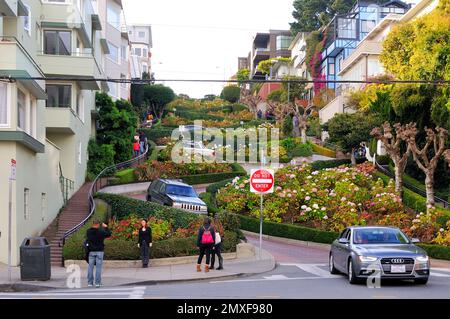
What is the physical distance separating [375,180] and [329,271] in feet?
62.7

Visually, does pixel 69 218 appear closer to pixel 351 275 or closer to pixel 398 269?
pixel 351 275

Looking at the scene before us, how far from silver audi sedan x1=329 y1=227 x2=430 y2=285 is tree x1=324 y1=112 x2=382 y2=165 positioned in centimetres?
3080

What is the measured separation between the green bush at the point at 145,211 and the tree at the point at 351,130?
21.8 metres

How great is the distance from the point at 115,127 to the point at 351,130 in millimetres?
15427

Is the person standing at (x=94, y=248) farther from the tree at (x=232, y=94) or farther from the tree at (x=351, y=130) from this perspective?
the tree at (x=232, y=94)

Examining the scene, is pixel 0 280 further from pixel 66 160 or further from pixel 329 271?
pixel 66 160

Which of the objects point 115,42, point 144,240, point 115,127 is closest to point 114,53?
point 115,42

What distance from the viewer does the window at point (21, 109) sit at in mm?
24828

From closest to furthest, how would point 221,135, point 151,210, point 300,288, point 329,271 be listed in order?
point 300,288
point 329,271
point 151,210
point 221,135

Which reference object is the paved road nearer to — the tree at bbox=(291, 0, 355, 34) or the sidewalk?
the sidewalk

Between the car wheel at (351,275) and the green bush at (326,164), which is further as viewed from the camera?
the green bush at (326,164)

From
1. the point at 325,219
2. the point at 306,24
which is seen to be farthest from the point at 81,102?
the point at 306,24

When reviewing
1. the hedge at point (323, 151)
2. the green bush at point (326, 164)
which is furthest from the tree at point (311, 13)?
the green bush at point (326, 164)

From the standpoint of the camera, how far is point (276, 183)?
129 feet
